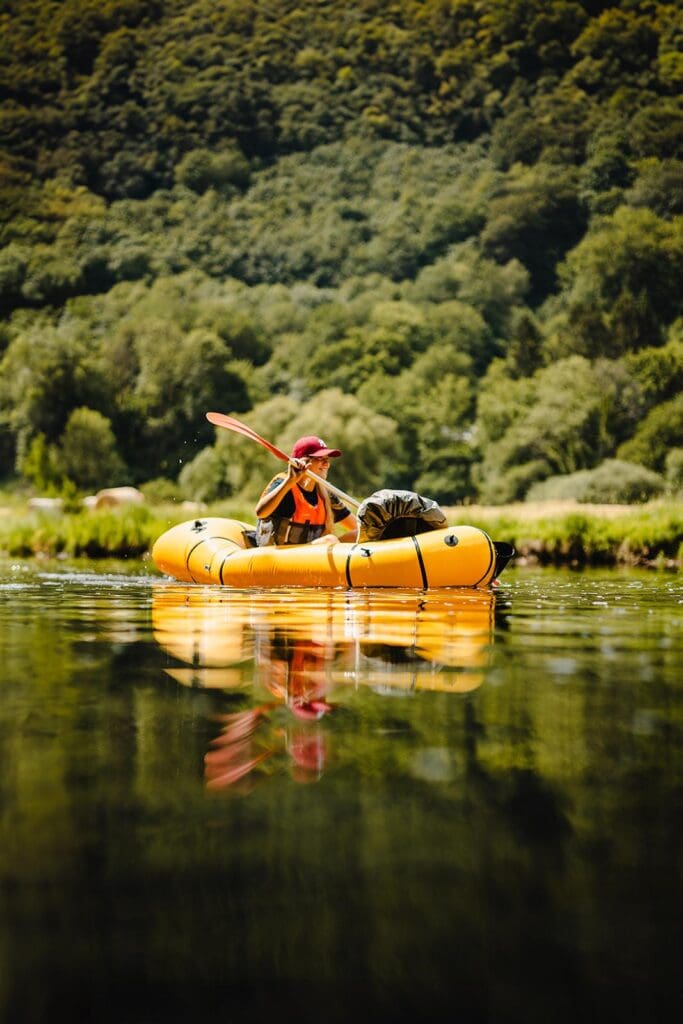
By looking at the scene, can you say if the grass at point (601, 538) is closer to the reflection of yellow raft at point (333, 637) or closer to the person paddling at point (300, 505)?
the person paddling at point (300, 505)

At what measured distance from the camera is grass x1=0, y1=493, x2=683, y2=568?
11430 millimetres

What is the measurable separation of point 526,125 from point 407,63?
630cm

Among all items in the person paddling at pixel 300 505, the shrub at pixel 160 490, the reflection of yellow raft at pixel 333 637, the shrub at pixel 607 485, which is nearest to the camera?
the reflection of yellow raft at pixel 333 637

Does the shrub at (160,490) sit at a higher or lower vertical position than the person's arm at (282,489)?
lower

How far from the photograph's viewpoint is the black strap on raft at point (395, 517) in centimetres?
671

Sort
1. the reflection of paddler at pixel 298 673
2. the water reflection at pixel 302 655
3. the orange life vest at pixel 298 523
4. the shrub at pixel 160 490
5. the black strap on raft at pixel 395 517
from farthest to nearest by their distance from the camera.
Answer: the shrub at pixel 160 490 < the orange life vest at pixel 298 523 < the black strap on raft at pixel 395 517 < the reflection of paddler at pixel 298 673 < the water reflection at pixel 302 655

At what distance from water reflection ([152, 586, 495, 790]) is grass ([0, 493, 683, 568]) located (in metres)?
5.50

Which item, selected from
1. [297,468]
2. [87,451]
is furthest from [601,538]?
[87,451]

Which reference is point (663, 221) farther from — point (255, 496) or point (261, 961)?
point (261, 961)

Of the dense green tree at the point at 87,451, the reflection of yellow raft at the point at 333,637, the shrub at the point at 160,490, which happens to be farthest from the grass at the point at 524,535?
the dense green tree at the point at 87,451

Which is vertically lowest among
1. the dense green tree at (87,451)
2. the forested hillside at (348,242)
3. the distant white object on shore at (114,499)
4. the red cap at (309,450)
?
the distant white object on shore at (114,499)

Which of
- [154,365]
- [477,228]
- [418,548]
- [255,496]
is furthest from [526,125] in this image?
[418,548]

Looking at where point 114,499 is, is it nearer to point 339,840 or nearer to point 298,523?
point 298,523

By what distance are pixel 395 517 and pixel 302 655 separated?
3193 millimetres
